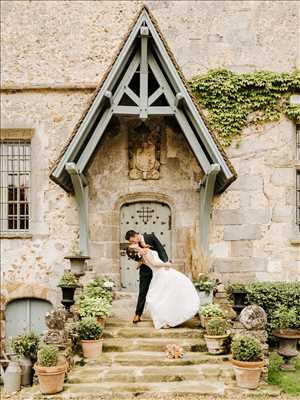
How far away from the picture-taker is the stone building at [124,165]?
1110 centimetres

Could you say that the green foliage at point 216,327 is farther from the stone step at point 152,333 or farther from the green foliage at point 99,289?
the green foliage at point 99,289

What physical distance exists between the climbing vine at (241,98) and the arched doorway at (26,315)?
5328 mm

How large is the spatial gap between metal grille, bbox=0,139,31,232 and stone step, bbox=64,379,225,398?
199 inches

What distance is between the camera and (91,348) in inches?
A: 327

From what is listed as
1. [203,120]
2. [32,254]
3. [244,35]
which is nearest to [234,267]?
[203,120]

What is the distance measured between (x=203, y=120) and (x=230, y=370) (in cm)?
432

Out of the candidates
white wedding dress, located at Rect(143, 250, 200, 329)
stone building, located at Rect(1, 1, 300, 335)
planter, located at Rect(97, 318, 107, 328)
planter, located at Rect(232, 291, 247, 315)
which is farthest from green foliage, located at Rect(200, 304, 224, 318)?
stone building, located at Rect(1, 1, 300, 335)

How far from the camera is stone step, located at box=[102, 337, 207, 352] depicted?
8453 mm

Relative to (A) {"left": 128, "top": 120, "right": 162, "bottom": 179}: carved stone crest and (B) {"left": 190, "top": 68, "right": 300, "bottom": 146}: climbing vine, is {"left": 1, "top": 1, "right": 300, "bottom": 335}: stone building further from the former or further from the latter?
(B) {"left": 190, "top": 68, "right": 300, "bottom": 146}: climbing vine

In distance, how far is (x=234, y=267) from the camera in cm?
1106

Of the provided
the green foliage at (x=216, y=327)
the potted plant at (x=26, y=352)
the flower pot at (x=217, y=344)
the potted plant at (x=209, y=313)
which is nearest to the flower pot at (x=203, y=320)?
the potted plant at (x=209, y=313)

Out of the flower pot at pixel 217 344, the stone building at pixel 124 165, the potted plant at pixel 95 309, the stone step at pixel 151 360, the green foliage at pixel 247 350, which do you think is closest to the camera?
the green foliage at pixel 247 350

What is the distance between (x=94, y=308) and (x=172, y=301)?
4.33ft

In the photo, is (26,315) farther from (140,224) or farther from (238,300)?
(238,300)
